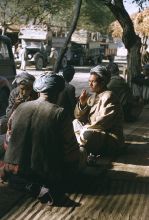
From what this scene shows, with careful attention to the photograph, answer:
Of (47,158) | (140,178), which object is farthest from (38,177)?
(140,178)

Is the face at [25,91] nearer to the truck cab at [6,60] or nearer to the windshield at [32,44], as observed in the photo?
the truck cab at [6,60]

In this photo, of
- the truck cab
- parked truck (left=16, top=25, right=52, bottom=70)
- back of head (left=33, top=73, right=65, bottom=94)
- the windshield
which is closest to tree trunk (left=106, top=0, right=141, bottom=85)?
the truck cab

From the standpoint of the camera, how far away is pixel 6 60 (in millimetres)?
12156

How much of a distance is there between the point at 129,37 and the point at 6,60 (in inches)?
120

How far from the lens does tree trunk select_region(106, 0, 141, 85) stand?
12.3m

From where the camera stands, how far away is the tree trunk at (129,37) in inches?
485

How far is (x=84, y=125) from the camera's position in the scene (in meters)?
6.44

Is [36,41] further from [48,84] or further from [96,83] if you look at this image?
[48,84]

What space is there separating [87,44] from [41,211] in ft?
112

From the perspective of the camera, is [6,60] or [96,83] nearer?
[96,83]

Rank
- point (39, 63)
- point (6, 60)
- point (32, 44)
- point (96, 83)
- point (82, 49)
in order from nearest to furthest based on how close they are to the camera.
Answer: point (96, 83), point (6, 60), point (39, 63), point (32, 44), point (82, 49)

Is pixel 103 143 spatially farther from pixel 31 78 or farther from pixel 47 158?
pixel 47 158

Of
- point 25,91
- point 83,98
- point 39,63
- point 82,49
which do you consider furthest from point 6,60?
point 82,49

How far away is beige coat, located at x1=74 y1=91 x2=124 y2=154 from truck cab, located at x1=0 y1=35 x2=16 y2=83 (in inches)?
230
